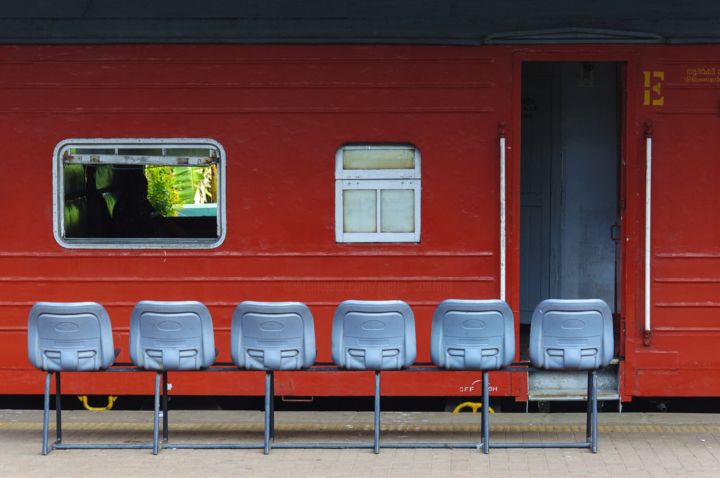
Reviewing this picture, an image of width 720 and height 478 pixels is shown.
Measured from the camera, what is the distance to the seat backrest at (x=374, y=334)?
25.2 ft

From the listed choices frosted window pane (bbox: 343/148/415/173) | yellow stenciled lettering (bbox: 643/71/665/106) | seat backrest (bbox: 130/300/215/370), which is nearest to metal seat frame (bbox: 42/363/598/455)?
seat backrest (bbox: 130/300/215/370)

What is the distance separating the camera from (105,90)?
9109 mm

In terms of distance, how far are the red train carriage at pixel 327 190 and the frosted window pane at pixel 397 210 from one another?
0.04 ft

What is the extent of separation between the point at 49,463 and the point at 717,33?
5527 mm

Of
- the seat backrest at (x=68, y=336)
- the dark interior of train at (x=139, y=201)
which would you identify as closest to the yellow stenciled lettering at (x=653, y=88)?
the dark interior of train at (x=139, y=201)

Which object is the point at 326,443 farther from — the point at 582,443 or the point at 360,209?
the point at 360,209

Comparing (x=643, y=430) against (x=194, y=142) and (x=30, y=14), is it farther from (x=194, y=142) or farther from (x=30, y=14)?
(x=30, y=14)

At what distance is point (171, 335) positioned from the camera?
7711 mm

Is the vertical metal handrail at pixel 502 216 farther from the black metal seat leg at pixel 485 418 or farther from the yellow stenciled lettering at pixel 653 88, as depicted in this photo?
the black metal seat leg at pixel 485 418

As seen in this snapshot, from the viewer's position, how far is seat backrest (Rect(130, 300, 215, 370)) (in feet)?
25.2

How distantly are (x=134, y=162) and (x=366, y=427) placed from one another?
103 inches

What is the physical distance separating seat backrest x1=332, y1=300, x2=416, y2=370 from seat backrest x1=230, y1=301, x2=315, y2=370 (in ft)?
0.69

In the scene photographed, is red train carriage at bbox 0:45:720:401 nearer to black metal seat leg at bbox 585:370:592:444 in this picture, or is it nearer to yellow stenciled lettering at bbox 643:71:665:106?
yellow stenciled lettering at bbox 643:71:665:106

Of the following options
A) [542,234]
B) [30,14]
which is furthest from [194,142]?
[542,234]
